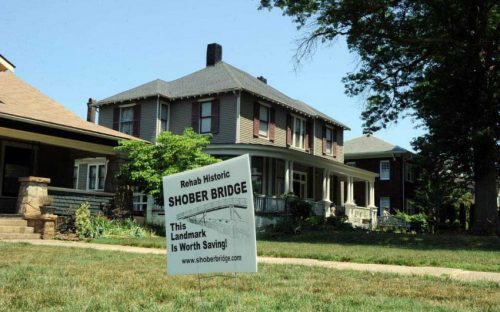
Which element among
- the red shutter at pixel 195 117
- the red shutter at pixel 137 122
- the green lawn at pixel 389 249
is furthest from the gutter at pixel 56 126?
the red shutter at pixel 137 122

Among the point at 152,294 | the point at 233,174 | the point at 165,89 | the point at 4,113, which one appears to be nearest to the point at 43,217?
the point at 4,113

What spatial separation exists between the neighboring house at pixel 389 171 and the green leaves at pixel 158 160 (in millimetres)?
24633

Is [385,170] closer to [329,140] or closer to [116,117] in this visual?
[329,140]

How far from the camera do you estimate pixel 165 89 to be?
3000 cm

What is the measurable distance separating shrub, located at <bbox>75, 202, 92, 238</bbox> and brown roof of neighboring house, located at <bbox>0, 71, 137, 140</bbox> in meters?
2.95

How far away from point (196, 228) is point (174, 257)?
39 cm

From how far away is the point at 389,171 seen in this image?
140ft

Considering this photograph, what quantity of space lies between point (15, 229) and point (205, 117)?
14.0m

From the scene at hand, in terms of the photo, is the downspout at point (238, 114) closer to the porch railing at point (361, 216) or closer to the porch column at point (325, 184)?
the porch column at point (325, 184)

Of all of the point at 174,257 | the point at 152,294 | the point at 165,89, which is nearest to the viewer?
the point at 174,257

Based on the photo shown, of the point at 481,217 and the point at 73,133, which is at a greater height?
the point at 73,133

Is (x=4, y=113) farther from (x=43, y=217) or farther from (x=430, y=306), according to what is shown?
(x=430, y=306)

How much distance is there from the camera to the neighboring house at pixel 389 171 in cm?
4212

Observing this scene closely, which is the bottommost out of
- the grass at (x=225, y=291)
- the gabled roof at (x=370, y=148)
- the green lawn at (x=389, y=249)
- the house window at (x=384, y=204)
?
the grass at (x=225, y=291)
